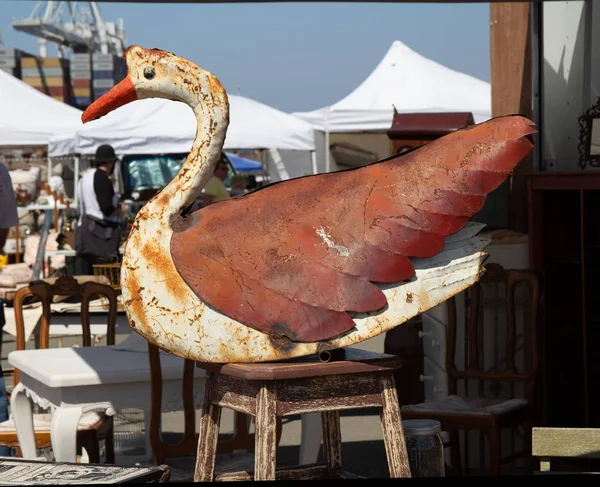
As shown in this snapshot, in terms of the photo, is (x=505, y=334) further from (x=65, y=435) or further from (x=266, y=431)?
(x=266, y=431)

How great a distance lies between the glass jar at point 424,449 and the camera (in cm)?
361

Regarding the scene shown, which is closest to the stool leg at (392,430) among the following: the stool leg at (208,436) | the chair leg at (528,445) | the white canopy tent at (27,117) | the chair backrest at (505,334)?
the stool leg at (208,436)

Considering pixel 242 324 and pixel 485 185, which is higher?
pixel 485 185

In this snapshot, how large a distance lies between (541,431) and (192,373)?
1.53m

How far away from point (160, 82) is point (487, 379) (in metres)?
2.35

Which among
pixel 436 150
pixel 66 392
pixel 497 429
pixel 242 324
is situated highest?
pixel 436 150

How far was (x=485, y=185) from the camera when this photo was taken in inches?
126

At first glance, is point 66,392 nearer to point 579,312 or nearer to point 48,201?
point 579,312

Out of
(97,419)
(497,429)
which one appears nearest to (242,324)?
(97,419)

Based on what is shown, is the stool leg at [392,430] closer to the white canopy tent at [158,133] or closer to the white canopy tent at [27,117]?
the white canopy tent at [158,133]

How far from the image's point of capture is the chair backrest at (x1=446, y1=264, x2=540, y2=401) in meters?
4.78

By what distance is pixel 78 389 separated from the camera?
402cm

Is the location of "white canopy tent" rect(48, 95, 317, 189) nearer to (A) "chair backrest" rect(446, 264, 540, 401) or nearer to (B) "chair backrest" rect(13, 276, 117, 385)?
(B) "chair backrest" rect(13, 276, 117, 385)

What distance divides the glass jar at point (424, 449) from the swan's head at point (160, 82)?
1326 millimetres
